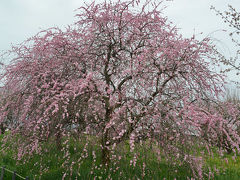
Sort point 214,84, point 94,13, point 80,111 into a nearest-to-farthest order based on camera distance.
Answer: point 80,111 < point 214,84 < point 94,13

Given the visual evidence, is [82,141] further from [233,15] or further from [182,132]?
[233,15]

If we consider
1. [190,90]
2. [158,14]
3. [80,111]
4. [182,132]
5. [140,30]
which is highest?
[158,14]

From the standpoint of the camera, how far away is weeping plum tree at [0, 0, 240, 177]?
3.43 meters

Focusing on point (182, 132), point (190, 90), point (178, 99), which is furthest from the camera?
point (190, 90)

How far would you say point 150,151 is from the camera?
10.6 feet

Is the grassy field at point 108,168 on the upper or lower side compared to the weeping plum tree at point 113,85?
lower

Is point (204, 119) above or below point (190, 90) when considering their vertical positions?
below

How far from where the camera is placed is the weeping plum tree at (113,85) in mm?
3434

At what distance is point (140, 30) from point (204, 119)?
2644 mm

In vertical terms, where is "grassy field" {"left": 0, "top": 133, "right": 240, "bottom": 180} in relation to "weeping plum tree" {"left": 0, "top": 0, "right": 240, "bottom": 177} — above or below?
below

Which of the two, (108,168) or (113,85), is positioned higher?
(113,85)

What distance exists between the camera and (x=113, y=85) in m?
5.05

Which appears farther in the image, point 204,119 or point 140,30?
point 140,30

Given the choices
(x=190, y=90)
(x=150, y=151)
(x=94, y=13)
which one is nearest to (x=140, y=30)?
(x=94, y=13)
